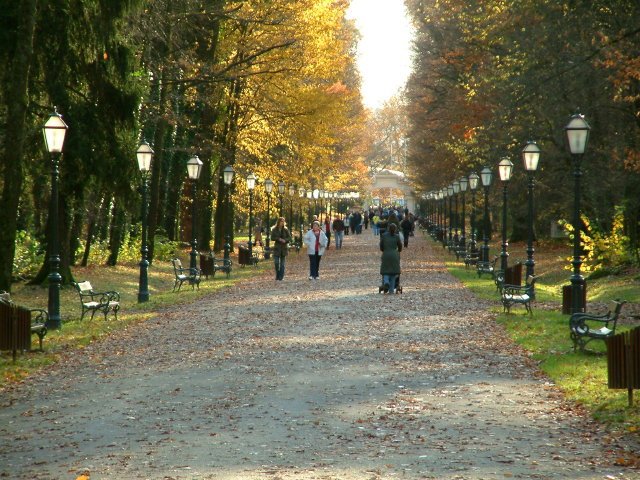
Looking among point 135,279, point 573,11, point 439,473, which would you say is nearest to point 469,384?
point 439,473

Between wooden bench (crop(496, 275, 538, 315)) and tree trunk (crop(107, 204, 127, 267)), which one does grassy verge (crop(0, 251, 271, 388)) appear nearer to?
tree trunk (crop(107, 204, 127, 267))

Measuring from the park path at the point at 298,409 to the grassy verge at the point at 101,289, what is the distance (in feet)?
1.46

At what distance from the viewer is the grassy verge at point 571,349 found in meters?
11.1

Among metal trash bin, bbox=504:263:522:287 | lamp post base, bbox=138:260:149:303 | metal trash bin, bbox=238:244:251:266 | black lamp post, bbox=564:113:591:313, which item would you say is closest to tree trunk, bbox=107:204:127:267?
metal trash bin, bbox=238:244:251:266

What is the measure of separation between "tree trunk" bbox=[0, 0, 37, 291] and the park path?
9.05ft

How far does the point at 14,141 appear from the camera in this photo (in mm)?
20172

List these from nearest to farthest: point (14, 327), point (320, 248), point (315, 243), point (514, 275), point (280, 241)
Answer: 1. point (14, 327)
2. point (514, 275)
3. point (280, 241)
4. point (315, 243)
5. point (320, 248)

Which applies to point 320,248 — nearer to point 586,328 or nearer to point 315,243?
point 315,243

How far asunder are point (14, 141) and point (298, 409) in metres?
10.8

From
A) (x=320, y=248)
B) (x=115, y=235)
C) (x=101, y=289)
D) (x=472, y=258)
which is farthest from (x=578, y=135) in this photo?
(x=472, y=258)

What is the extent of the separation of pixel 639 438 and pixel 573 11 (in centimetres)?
1723

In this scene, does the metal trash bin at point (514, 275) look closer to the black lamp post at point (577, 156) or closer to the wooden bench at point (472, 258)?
the black lamp post at point (577, 156)

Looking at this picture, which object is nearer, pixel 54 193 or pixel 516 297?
pixel 54 193

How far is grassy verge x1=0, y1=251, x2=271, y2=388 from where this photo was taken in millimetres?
15320
